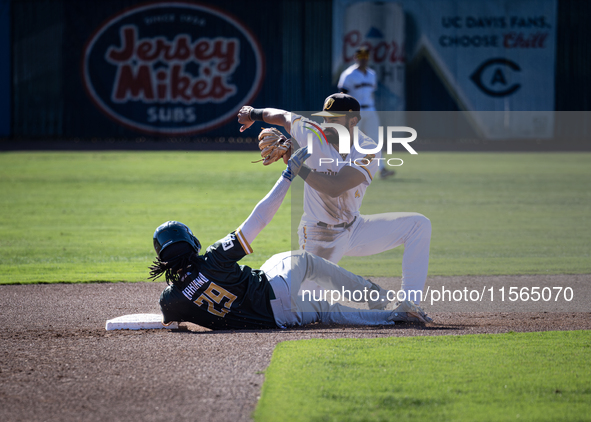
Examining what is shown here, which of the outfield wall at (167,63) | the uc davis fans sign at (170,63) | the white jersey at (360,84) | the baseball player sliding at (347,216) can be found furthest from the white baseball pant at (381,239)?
the uc davis fans sign at (170,63)

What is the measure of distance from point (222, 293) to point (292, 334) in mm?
607

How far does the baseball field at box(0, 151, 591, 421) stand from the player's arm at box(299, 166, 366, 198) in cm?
109

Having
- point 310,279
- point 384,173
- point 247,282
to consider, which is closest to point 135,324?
point 247,282

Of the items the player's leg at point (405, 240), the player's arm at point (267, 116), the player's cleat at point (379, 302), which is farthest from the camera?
the player's arm at point (267, 116)

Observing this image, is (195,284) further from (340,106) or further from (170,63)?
(170,63)

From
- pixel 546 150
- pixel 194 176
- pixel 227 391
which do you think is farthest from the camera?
pixel 546 150

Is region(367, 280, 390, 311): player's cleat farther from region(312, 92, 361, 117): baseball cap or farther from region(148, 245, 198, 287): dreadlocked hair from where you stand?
region(148, 245, 198, 287): dreadlocked hair

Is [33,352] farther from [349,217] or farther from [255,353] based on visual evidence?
[349,217]

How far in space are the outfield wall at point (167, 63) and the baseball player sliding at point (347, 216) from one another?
815 inches

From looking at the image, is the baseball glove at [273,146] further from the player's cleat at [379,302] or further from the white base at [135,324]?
the white base at [135,324]

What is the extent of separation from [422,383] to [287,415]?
89cm

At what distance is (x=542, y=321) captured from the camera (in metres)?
5.39

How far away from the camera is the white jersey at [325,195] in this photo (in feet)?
18.4

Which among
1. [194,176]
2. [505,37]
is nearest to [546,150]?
[505,37]
